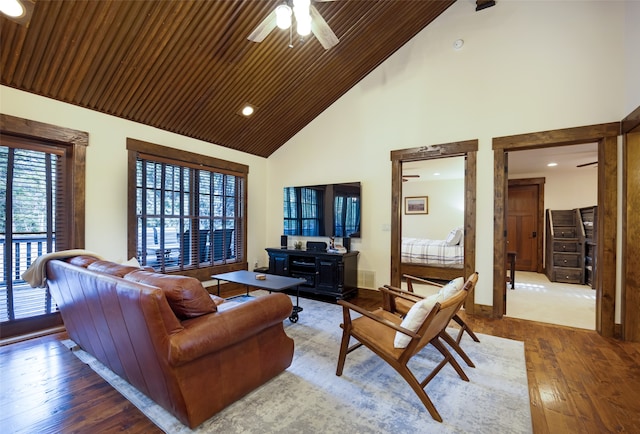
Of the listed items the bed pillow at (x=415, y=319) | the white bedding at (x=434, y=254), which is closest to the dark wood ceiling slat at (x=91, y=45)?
the bed pillow at (x=415, y=319)

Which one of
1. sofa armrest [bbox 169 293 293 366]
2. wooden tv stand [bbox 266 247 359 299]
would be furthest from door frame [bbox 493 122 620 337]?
sofa armrest [bbox 169 293 293 366]

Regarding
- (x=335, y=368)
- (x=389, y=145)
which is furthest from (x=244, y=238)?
(x=335, y=368)

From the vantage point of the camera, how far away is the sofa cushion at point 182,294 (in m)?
1.64

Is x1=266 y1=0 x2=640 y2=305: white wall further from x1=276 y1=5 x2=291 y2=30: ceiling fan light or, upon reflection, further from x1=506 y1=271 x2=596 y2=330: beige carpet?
x1=276 y1=5 x2=291 y2=30: ceiling fan light

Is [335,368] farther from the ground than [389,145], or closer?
closer

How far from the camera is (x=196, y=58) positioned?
128 inches

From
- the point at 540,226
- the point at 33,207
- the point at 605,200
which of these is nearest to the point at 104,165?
the point at 33,207

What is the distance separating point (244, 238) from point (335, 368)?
11.2 ft

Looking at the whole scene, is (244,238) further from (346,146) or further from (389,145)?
(389,145)

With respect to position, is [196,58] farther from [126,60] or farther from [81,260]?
[81,260]

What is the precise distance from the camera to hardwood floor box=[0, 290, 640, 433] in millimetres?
1719

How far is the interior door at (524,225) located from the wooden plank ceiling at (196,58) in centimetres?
498

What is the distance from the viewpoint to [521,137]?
3.43 m

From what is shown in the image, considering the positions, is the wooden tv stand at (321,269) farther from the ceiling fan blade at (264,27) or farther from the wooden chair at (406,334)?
the ceiling fan blade at (264,27)
